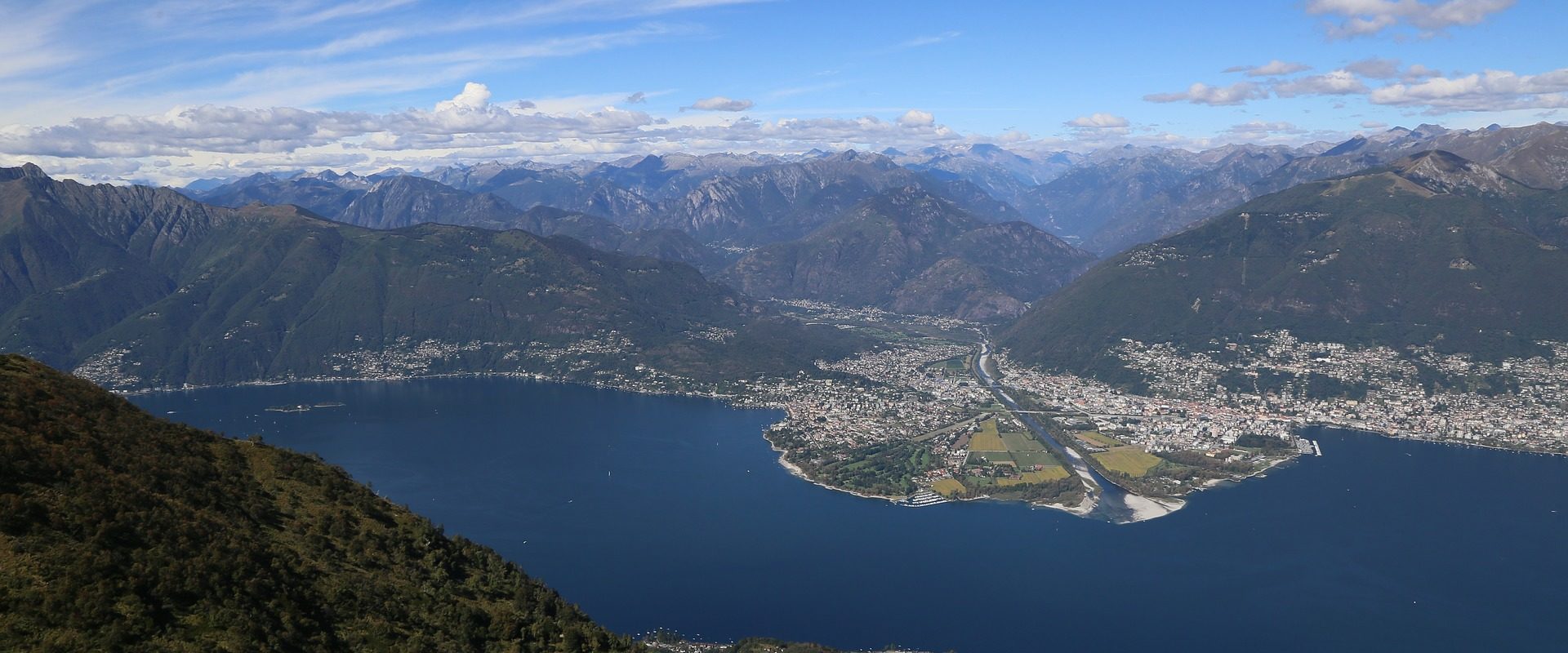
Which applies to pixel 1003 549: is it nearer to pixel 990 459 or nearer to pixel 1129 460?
pixel 990 459

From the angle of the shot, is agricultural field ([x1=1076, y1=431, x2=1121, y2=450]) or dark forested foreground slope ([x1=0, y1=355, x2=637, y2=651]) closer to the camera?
dark forested foreground slope ([x1=0, y1=355, x2=637, y2=651])

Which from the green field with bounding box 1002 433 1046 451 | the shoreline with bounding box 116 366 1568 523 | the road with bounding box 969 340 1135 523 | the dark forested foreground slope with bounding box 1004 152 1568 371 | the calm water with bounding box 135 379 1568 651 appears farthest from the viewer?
the dark forested foreground slope with bounding box 1004 152 1568 371

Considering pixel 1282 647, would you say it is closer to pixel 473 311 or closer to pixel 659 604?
Result: pixel 659 604

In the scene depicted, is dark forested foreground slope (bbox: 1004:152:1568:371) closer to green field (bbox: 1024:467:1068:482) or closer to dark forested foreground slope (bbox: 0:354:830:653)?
green field (bbox: 1024:467:1068:482)

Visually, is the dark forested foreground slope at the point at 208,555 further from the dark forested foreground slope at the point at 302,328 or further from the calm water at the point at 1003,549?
the dark forested foreground slope at the point at 302,328

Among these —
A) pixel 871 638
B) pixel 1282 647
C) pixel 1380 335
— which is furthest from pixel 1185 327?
pixel 871 638

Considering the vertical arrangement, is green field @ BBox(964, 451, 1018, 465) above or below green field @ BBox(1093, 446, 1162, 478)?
above

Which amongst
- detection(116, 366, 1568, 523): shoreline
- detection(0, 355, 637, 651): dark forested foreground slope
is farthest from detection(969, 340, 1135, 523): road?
detection(0, 355, 637, 651): dark forested foreground slope
